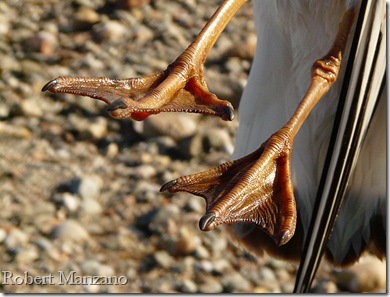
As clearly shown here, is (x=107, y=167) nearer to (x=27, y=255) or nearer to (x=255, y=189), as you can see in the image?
(x=27, y=255)

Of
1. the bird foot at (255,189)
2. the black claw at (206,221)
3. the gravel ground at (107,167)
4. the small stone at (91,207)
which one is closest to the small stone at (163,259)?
the gravel ground at (107,167)

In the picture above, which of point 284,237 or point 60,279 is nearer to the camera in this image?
point 284,237

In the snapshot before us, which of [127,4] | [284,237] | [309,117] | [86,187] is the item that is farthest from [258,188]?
[127,4]

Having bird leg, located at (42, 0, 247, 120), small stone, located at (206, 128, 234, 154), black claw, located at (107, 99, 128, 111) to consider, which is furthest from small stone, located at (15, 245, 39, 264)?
black claw, located at (107, 99, 128, 111)

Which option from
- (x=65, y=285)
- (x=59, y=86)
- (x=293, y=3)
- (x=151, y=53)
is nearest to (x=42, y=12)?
(x=151, y=53)

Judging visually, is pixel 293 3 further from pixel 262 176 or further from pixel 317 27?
pixel 262 176

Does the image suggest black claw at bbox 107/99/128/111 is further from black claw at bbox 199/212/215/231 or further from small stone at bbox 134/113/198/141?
small stone at bbox 134/113/198/141
